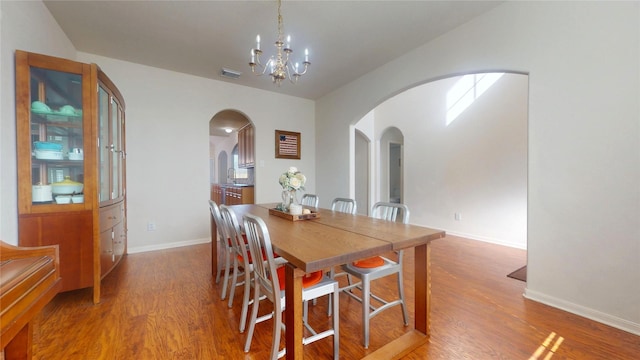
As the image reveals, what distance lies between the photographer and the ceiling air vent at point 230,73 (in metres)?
3.53

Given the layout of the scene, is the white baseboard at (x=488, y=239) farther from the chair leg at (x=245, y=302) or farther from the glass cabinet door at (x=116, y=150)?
the glass cabinet door at (x=116, y=150)

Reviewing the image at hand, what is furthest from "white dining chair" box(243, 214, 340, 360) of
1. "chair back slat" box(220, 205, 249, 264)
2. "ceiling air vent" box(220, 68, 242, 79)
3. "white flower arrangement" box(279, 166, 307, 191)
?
"ceiling air vent" box(220, 68, 242, 79)

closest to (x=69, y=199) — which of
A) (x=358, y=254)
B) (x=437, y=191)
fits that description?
(x=358, y=254)

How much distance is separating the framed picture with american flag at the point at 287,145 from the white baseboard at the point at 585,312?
12.4 ft

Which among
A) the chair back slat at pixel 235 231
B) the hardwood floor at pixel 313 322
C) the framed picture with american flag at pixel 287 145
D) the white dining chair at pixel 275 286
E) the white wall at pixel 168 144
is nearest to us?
the white dining chair at pixel 275 286

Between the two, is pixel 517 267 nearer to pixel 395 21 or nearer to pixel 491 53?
pixel 491 53

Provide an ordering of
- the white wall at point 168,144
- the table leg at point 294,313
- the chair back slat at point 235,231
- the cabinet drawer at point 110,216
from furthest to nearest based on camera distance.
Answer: the white wall at point 168,144 < the cabinet drawer at point 110,216 < the chair back slat at point 235,231 < the table leg at point 294,313

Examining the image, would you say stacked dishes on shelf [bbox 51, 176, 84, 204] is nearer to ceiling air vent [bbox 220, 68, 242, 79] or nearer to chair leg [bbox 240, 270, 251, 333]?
chair leg [bbox 240, 270, 251, 333]

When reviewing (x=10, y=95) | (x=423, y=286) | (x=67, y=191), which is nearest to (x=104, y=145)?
(x=67, y=191)

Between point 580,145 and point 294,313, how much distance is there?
2.38 metres

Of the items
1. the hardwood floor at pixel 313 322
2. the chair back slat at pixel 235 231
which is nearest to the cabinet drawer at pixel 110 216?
the hardwood floor at pixel 313 322

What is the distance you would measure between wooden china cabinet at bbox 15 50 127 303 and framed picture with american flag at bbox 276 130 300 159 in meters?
2.66

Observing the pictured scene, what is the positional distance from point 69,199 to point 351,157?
344 cm

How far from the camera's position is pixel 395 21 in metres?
2.48
